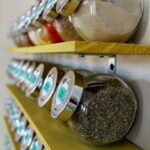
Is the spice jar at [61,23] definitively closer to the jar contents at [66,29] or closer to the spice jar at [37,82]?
the jar contents at [66,29]

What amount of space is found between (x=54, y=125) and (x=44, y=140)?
0.15 metres

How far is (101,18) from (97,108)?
0.66 feet

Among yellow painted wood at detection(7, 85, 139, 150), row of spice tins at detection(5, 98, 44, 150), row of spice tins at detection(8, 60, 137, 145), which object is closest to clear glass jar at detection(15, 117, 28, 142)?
row of spice tins at detection(5, 98, 44, 150)

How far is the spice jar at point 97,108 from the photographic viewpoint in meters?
0.58

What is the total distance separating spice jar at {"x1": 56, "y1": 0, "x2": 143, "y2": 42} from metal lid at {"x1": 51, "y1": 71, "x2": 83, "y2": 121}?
12cm

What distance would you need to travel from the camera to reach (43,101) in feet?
2.43

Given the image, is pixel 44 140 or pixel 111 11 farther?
pixel 44 140

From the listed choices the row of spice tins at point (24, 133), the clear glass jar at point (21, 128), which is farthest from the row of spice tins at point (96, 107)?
the clear glass jar at point (21, 128)

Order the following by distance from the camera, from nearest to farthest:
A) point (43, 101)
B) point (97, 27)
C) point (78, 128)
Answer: point (97, 27) < point (78, 128) < point (43, 101)

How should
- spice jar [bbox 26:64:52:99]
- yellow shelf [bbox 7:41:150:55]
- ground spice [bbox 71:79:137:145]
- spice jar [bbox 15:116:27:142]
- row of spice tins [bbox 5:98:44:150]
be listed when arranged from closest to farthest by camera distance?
1. yellow shelf [bbox 7:41:150:55]
2. ground spice [bbox 71:79:137:145]
3. spice jar [bbox 26:64:52:99]
4. row of spice tins [bbox 5:98:44:150]
5. spice jar [bbox 15:116:27:142]

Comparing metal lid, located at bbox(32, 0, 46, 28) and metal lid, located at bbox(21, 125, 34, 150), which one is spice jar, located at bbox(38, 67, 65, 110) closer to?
metal lid, located at bbox(32, 0, 46, 28)

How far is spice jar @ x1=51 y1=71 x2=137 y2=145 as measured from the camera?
580 mm

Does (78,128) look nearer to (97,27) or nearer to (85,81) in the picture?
(85,81)

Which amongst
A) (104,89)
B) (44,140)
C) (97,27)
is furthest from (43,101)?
(97,27)
